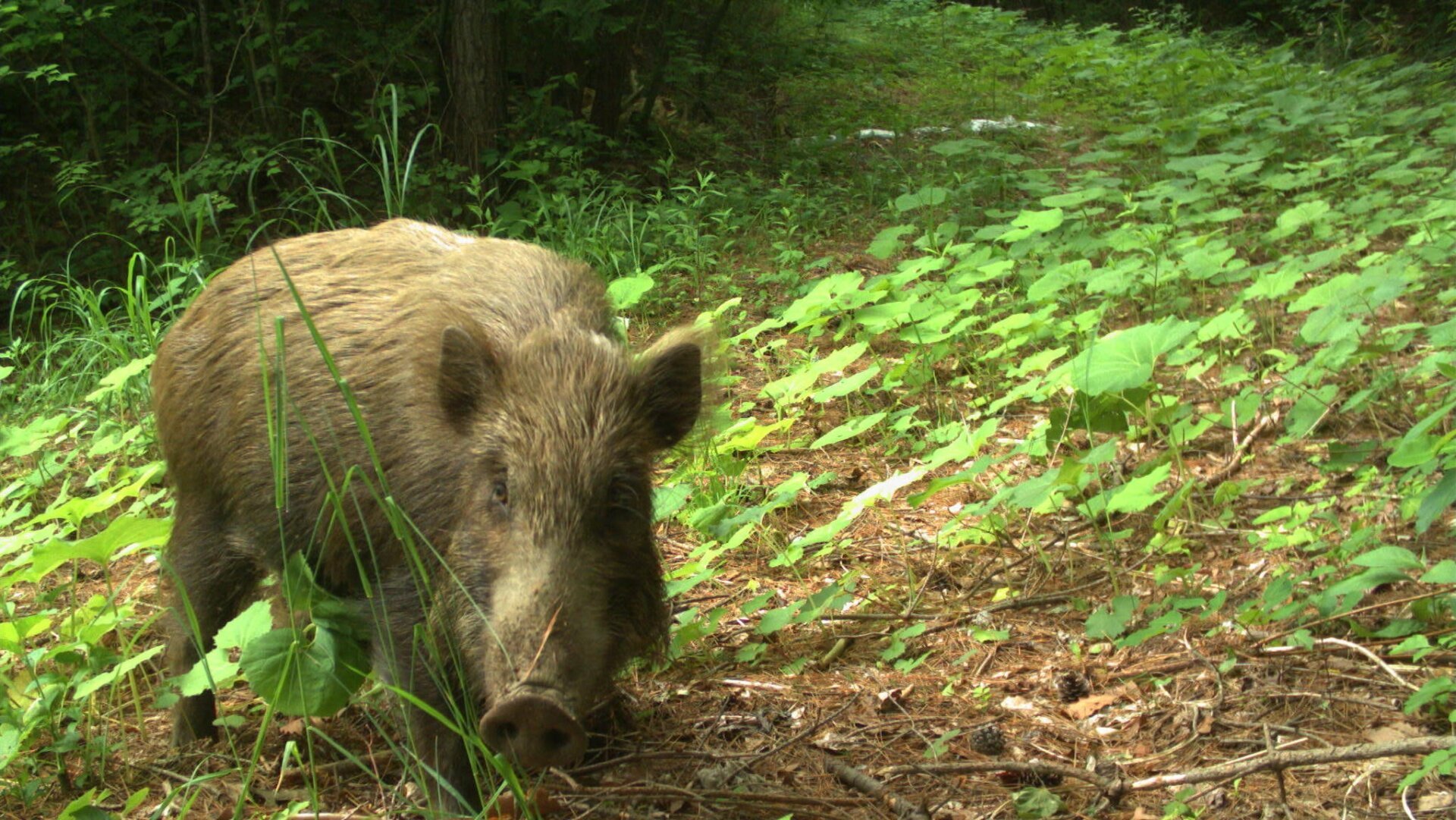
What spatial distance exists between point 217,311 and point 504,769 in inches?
76.0

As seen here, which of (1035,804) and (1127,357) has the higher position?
(1127,357)

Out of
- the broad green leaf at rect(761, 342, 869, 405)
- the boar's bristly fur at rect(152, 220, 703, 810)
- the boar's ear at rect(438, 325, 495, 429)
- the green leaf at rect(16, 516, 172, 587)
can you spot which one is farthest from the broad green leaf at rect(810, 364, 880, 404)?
the green leaf at rect(16, 516, 172, 587)

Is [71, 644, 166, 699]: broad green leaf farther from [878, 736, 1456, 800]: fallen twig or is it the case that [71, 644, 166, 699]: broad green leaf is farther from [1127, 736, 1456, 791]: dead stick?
[1127, 736, 1456, 791]: dead stick

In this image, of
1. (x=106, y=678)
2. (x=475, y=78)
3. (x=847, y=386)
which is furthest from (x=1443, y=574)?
(x=475, y=78)

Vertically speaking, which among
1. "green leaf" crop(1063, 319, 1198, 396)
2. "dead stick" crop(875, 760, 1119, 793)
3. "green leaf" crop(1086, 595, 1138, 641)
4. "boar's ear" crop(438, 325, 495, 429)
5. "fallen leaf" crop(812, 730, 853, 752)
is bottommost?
"fallen leaf" crop(812, 730, 853, 752)

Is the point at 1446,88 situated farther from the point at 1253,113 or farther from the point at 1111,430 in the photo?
the point at 1111,430

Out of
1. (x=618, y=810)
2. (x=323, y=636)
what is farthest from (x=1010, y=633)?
(x=323, y=636)

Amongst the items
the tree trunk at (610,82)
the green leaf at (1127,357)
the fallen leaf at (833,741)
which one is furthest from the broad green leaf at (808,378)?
the tree trunk at (610,82)

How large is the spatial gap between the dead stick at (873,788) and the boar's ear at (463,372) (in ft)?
4.12

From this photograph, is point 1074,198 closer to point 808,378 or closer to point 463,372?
point 808,378

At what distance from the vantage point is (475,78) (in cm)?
816

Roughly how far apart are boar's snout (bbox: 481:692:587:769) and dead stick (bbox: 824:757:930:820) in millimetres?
757

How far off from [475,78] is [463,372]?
5.65 metres

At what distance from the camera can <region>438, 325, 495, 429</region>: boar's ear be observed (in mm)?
3016
